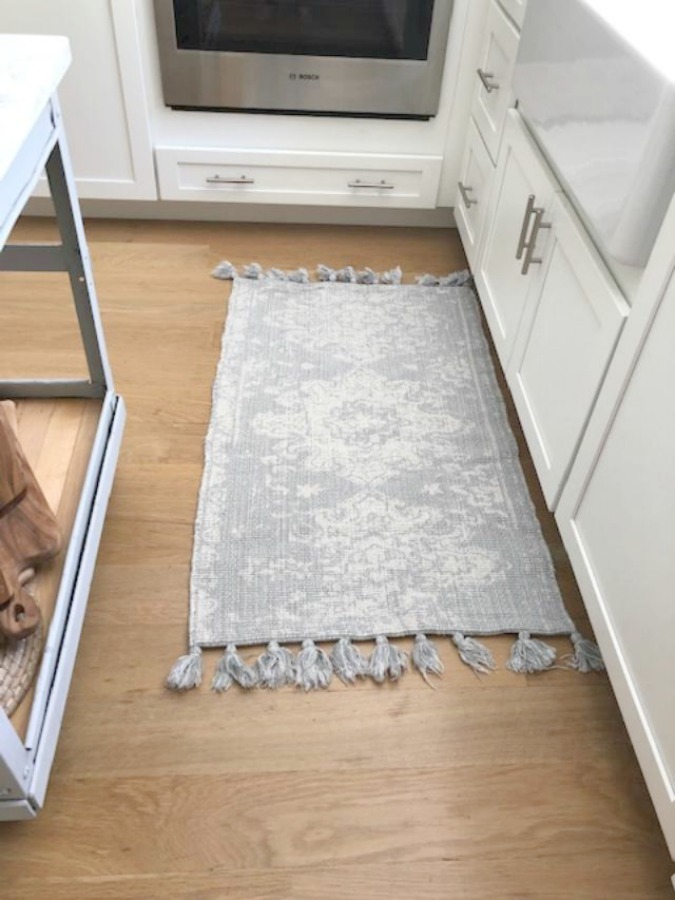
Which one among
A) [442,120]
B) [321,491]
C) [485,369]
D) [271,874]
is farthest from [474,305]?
[271,874]

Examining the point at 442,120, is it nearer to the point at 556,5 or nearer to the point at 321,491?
the point at 556,5

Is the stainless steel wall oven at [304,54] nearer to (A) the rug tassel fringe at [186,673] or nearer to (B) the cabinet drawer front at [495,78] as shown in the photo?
(B) the cabinet drawer front at [495,78]

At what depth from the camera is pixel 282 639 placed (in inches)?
49.6

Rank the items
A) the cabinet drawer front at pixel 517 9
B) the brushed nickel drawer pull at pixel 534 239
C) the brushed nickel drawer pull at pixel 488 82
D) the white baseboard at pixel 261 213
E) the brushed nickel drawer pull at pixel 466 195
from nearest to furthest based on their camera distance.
→ the brushed nickel drawer pull at pixel 534 239, the cabinet drawer front at pixel 517 9, the brushed nickel drawer pull at pixel 488 82, the brushed nickel drawer pull at pixel 466 195, the white baseboard at pixel 261 213

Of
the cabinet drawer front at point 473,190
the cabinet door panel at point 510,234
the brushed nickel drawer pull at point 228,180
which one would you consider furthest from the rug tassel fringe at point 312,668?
the brushed nickel drawer pull at point 228,180

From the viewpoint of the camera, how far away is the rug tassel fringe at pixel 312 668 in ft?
3.98

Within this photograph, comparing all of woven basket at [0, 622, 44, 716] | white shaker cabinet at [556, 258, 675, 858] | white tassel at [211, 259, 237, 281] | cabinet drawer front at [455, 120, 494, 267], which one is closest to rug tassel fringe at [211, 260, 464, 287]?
white tassel at [211, 259, 237, 281]

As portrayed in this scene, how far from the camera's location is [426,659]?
1241mm

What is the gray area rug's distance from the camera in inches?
49.9

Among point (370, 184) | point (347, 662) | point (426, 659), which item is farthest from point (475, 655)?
point (370, 184)

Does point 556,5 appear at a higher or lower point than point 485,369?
higher

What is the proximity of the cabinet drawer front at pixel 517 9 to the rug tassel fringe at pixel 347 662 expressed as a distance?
1.25 m

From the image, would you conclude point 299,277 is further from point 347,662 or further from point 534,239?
point 347,662

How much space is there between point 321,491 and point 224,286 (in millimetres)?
797
